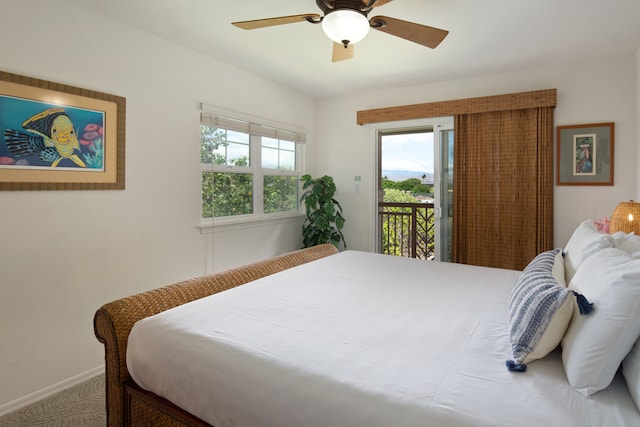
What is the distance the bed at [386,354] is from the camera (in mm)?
943

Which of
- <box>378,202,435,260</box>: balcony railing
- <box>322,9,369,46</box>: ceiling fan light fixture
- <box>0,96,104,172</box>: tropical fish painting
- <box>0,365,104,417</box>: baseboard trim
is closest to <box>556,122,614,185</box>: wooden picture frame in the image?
<box>378,202,435,260</box>: balcony railing

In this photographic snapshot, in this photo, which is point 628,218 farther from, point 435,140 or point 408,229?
point 408,229

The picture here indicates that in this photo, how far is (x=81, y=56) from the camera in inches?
95.3

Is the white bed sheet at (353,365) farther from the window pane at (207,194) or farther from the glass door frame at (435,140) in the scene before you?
the glass door frame at (435,140)

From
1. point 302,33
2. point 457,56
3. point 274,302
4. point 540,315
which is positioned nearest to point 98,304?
point 274,302

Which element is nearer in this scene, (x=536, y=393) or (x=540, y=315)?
(x=536, y=393)

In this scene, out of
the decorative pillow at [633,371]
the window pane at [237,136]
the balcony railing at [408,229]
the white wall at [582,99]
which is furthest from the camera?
→ the balcony railing at [408,229]

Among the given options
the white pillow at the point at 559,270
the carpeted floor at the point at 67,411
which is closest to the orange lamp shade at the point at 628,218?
the white pillow at the point at 559,270

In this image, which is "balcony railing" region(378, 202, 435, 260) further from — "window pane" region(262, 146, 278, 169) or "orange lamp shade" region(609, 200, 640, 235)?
"orange lamp shade" region(609, 200, 640, 235)

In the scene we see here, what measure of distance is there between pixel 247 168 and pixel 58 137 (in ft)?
5.84

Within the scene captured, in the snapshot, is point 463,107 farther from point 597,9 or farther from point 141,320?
point 141,320

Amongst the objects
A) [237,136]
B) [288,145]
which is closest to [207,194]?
[237,136]

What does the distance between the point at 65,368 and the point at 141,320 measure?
4.41ft

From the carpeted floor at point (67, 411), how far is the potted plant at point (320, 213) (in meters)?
2.60
